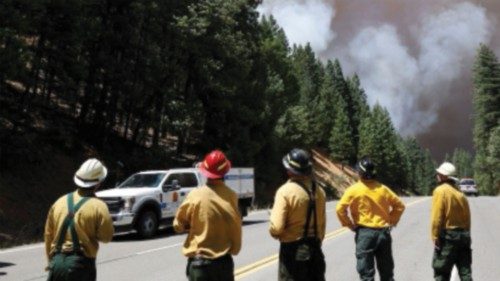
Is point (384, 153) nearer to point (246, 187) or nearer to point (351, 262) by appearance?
point (246, 187)

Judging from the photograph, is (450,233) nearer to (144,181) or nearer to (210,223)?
(210,223)

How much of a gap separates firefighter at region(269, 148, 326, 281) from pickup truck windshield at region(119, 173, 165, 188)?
523 inches

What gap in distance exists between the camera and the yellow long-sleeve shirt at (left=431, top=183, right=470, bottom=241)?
711 centimetres

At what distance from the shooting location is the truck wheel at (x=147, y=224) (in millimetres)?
17094

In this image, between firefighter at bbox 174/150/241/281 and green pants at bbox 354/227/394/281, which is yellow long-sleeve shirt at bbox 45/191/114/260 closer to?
firefighter at bbox 174/150/241/281

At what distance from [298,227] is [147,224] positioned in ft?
41.5

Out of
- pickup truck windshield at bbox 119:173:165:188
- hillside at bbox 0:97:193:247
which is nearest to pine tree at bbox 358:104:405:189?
hillside at bbox 0:97:193:247

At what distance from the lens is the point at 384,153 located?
10150 cm

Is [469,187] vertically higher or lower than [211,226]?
higher

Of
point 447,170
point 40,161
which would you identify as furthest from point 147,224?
point 447,170

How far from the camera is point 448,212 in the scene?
7117mm

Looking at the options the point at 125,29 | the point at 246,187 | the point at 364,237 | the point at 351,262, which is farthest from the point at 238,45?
the point at 364,237

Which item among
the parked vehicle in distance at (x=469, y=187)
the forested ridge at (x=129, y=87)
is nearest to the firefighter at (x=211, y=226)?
the forested ridge at (x=129, y=87)

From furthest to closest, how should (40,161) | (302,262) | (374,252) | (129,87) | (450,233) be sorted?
1. (129,87)
2. (40,161)
3. (450,233)
4. (374,252)
5. (302,262)
